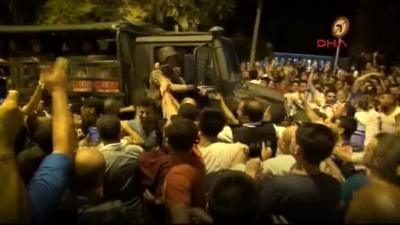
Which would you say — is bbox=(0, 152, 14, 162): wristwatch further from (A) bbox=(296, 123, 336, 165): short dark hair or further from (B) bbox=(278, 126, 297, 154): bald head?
(B) bbox=(278, 126, 297, 154): bald head

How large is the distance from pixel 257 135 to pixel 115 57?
5.15m

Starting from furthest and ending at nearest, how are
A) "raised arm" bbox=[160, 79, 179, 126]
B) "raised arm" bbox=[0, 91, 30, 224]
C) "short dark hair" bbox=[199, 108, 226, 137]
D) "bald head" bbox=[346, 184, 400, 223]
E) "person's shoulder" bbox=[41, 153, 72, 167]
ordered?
"raised arm" bbox=[160, 79, 179, 126], "short dark hair" bbox=[199, 108, 226, 137], "person's shoulder" bbox=[41, 153, 72, 167], "raised arm" bbox=[0, 91, 30, 224], "bald head" bbox=[346, 184, 400, 223]

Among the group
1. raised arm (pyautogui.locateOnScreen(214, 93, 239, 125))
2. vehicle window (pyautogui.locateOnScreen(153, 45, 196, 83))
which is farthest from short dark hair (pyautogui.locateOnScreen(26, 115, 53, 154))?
vehicle window (pyautogui.locateOnScreen(153, 45, 196, 83))

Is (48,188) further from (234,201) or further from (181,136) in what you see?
(181,136)

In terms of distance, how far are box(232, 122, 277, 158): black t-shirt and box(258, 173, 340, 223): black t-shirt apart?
1.62 m

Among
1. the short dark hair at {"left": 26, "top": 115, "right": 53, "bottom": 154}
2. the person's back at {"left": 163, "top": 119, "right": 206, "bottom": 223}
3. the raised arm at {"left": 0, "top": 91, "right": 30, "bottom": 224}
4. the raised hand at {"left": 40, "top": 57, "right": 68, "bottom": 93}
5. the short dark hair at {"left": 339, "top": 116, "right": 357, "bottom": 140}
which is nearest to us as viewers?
the raised arm at {"left": 0, "top": 91, "right": 30, "bottom": 224}

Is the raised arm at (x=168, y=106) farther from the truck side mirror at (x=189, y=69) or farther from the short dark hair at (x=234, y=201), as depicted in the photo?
the short dark hair at (x=234, y=201)

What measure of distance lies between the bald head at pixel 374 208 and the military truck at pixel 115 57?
6.45 m

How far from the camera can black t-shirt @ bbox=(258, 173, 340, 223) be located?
3.54 m

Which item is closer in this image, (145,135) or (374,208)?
(374,208)

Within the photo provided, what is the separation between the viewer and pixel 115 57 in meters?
10.2

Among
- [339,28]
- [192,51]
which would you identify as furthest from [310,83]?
[339,28]

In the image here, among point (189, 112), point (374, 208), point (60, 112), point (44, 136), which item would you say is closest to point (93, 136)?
point (189, 112)

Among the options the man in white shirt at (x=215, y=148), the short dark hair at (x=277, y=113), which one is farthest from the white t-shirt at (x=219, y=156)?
the short dark hair at (x=277, y=113)
